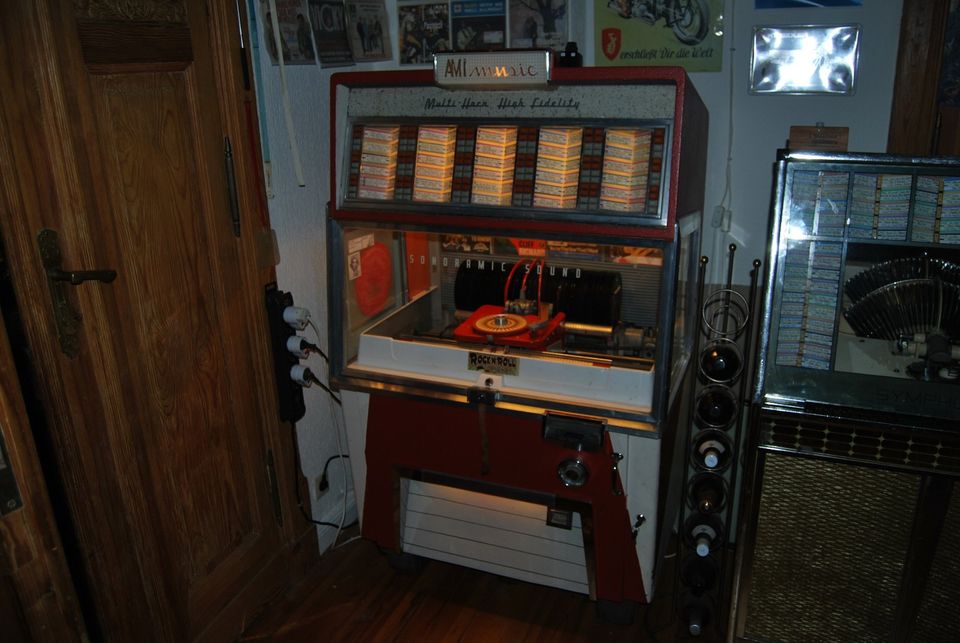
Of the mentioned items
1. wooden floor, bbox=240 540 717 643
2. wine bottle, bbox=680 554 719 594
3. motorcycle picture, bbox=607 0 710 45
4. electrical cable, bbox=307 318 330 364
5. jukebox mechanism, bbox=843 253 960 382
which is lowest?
→ wooden floor, bbox=240 540 717 643

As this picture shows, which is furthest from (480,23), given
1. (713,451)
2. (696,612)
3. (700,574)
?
(696,612)

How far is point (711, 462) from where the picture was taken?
1938 mm

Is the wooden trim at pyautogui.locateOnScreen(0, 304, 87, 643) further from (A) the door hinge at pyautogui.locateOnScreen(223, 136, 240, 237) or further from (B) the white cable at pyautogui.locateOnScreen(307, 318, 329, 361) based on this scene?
(B) the white cable at pyautogui.locateOnScreen(307, 318, 329, 361)

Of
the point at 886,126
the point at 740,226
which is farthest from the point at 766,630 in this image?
the point at 886,126

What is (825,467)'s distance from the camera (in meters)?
1.73

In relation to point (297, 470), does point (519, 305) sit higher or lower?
higher

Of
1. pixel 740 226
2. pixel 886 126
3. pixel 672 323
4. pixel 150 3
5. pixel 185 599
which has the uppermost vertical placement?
pixel 150 3

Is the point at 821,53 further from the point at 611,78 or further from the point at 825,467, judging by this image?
the point at 825,467

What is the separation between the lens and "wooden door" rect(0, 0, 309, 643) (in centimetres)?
143

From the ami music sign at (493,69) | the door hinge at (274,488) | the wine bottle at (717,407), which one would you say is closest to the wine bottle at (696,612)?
the wine bottle at (717,407)

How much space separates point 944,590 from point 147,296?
2.14 metres

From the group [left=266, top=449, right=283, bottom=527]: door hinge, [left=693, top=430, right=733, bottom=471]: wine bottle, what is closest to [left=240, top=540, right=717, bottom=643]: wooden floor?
[left=266, top=449, right=283, bottom=527]: door hinge

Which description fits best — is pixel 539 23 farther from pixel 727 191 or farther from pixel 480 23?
pixel 727 191

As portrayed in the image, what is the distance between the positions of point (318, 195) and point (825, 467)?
177 centimetres
